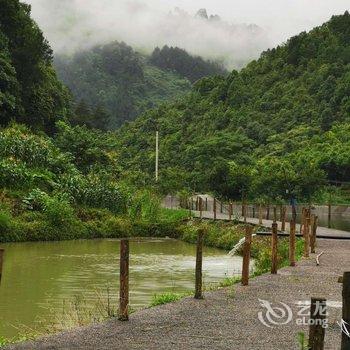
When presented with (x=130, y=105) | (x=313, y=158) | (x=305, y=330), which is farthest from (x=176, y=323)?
(x=130, y=105)

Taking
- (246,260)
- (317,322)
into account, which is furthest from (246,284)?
(317,322)

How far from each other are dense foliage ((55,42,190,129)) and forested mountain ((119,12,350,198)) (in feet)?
107

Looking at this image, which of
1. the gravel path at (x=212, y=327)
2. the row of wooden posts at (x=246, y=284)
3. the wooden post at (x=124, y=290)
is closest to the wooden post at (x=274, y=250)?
the row of wooden posts at (x=246, y=284)

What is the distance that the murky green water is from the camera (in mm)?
12805

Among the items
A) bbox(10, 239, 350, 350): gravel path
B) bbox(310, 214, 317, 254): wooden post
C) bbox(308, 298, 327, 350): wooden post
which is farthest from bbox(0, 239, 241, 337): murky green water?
bbox(308, 298, 327, 350): wooden post

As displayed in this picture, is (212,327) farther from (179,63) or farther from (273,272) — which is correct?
(179,63)

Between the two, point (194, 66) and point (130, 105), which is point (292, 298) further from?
point (194, 66)

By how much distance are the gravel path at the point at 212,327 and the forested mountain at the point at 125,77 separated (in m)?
98.7

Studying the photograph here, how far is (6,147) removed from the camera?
3278 centimetres

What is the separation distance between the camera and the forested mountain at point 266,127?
146 feet

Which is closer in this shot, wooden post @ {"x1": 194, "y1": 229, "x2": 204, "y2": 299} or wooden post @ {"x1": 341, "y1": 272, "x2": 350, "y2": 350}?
wooden post @ {"x1": 341, "y1": 272, "x2": 350, "y2": 350}

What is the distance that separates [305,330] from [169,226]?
2392 cm

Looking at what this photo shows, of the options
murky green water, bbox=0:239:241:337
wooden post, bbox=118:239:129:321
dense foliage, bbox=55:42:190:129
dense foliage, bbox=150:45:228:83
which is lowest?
murky green water, bbox=0:239:241:337

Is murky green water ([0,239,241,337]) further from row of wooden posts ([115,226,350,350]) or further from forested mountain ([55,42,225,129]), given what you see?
forested mountain ([55,42,225,129])
